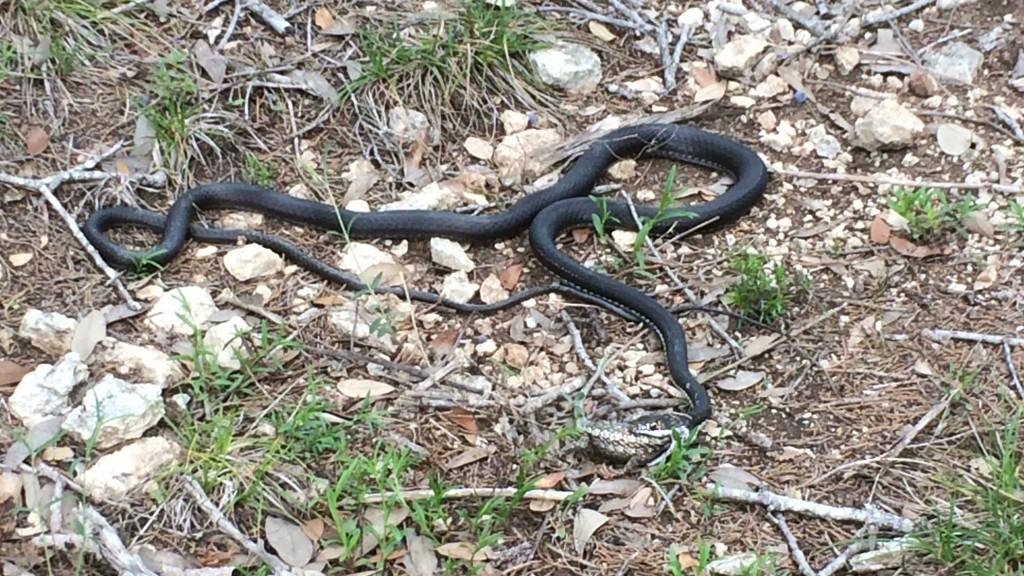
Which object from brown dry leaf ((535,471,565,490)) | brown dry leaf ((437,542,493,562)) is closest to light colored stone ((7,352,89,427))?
brown dry leaf ((437,542,493,562))

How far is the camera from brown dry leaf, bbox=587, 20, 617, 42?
530cm

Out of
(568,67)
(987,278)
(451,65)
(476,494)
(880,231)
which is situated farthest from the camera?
(568,67)

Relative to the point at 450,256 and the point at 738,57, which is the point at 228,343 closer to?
the point at 450,256

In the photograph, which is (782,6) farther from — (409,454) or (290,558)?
(290,558)

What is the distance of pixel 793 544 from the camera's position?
123 inches

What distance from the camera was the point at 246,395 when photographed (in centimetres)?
358

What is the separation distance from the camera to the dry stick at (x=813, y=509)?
10.3 ft

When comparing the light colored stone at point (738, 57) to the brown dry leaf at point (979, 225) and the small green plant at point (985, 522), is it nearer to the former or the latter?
the brown dry leaf at point (979, 225)

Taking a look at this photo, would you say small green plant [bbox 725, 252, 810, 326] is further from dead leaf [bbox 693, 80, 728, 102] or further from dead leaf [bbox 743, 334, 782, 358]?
dead leaf [bbox 693, 80, 728, 102]

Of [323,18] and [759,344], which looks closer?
[759,344]

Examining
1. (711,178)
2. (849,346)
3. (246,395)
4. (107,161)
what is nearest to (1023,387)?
(849,346)

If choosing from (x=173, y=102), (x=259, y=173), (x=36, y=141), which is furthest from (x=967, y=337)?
(x=36, y=141)

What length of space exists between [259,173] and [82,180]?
2.35 ft

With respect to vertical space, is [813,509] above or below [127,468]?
below
